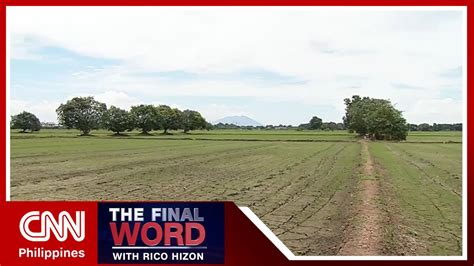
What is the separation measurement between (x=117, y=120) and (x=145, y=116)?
15.6 inches

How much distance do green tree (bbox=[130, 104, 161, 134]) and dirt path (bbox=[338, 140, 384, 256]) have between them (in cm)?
264

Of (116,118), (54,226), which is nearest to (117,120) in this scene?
(116,118)

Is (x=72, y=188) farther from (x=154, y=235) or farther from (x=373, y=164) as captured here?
(x=373, y=164)

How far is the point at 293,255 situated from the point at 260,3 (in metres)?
2.82

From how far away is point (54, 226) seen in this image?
15.7 ft

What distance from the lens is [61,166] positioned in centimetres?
605

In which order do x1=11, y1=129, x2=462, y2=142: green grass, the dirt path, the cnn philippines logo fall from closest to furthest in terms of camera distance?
1. the cnn philippines logo
2. x1=11, y1=129, x2=462, y2=142: green grass
3. the dirt path

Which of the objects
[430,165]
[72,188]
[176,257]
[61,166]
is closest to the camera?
[176,257]

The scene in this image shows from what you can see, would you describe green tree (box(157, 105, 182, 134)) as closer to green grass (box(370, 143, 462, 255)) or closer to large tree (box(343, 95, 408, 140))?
large tree (box(343, 95, 408, 140))

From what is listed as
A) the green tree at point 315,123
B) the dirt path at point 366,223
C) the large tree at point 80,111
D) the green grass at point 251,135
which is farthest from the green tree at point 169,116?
the dirt path at point 366,223

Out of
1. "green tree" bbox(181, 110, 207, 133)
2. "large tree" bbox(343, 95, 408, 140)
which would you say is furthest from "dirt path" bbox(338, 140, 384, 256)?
"green tree" bbox(181, 110, 207, 133)

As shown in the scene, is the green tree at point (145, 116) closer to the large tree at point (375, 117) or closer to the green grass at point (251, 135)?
the green grass at point (251, 135)

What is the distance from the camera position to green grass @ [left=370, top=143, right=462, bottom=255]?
199 inches

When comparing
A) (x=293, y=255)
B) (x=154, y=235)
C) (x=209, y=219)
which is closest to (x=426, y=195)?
(x=293, y=255)
